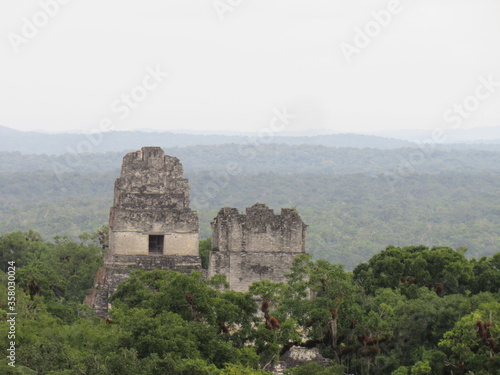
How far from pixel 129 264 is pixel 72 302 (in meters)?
3.01

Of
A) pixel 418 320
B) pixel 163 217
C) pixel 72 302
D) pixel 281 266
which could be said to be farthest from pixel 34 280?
pixel 418 320

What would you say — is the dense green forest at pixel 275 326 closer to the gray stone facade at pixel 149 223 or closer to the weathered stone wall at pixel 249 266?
the weathered stone wall at pixel 249 266

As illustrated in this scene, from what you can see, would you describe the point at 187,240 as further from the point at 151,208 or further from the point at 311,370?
the point at 311,370

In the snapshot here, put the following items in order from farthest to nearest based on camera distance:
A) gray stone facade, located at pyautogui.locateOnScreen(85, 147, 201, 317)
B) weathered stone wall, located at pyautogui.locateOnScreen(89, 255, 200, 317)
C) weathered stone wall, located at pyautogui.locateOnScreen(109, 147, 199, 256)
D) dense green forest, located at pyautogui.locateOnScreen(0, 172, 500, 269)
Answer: dense green forest, located at pyautogui.locateOnScreen(0, 172, 500, 269), weathered stone wall, located at pyautogui.locateOnScreen(109, 147, 199, 256), gray stone facade, located at pyautogui.locateOnScreen(85, 147, 201, 317), weathered stone wall, located at pyautogui.locateOnScreen(89, 255, 200, 317)

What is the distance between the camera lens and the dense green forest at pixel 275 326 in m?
19.1

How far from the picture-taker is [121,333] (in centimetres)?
2022

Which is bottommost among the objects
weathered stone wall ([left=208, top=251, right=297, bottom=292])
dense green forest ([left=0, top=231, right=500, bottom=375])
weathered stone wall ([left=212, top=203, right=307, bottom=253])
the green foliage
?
the green foliage

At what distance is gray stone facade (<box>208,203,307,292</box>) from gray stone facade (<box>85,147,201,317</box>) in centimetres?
91

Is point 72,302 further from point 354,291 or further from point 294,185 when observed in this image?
point 294,185

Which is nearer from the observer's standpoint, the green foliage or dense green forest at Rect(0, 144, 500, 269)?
the green foliage

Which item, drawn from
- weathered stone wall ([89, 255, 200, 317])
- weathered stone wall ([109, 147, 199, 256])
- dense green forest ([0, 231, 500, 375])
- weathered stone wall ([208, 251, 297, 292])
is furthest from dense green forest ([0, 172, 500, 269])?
dense green forest ([0, 231, 500, 375])

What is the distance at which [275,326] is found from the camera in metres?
22.1

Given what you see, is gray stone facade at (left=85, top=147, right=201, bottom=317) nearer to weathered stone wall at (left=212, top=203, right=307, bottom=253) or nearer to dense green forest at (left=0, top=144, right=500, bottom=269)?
weathered stone wall at (left=212, top=203, right=307, bottom=253)

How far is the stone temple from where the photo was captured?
92.2ft
